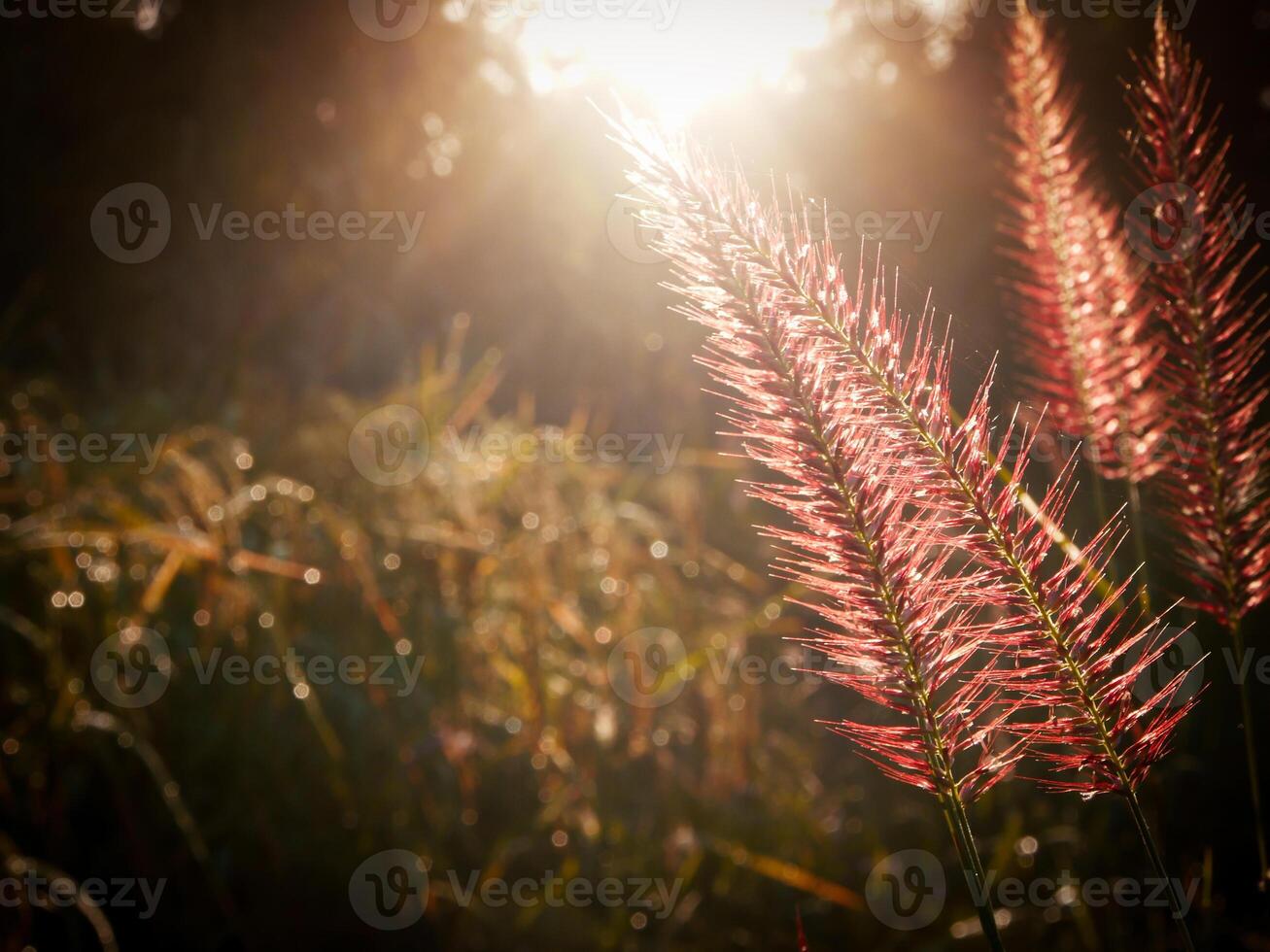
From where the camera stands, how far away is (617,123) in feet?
2.66

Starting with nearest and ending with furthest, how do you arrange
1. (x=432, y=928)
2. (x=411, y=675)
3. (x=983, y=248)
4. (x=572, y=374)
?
(x=432, y=928) → (x=411, y=675) → (x=983, y=248) → (x=572, y=374)

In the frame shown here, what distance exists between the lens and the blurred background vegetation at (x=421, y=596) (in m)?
2.45

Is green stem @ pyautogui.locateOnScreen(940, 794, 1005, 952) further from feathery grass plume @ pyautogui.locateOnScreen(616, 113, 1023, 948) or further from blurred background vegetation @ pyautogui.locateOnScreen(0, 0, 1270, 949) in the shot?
blurred background vegetation @ pyautogui.locateOnScreen(0, 0, 1270, 949)

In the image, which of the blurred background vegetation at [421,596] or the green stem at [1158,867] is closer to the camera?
the green stem at [1158,867]

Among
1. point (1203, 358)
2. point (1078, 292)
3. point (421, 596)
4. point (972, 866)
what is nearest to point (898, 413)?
point (972, 866)

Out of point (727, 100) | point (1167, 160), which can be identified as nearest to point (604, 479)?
point (1167, 160)

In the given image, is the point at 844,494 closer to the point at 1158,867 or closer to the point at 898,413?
the point at 898,413

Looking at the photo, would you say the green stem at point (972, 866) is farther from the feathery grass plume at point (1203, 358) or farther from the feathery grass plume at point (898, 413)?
the feathery grass plume at point (1203, 358)

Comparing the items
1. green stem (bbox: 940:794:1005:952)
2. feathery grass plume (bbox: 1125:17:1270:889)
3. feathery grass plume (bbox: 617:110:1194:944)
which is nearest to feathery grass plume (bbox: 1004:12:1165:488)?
feathery grass plume (bbox: 1125:17:1270:889)

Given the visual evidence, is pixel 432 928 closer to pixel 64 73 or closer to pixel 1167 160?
pixel 1167 160

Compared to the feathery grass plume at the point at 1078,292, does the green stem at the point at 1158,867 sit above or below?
below

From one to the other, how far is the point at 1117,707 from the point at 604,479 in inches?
146

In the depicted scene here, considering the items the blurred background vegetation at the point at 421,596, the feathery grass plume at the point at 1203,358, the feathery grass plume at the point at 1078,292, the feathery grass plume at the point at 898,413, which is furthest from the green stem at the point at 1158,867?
the feathery grass plume at the point at 1078,292

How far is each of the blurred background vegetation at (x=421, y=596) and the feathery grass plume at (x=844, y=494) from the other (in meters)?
0.15
